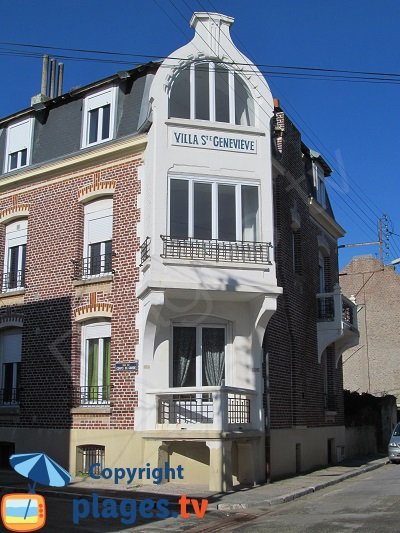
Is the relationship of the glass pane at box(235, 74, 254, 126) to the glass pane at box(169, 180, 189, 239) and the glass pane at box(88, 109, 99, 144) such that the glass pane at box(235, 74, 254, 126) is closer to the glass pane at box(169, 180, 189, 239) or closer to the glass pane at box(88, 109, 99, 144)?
the glass pane at box(169, 180, 189, 239)

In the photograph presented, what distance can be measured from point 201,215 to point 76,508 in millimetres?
7346

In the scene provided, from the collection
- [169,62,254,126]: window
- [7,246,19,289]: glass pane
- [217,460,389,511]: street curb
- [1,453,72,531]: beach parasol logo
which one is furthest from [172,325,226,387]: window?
[1,453,72,531]: beach parasol logo

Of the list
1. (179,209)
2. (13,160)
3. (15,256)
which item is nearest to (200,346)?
(179,209)

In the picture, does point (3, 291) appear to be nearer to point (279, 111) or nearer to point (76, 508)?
point (76, 508)

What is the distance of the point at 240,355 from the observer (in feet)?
54.3

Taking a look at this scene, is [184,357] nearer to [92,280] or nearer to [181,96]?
[92,280]

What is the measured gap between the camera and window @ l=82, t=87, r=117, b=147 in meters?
18.5

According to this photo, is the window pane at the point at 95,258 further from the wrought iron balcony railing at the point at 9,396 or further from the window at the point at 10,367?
the wrought iron balcony railing at the point at 9,396

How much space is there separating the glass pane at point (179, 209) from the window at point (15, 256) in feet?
18.1

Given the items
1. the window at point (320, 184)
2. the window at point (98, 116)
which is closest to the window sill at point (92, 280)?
the window at point (98, 116)

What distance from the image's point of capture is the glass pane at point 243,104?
17.5m

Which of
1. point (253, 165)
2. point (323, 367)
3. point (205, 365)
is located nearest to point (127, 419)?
point (205, 365)

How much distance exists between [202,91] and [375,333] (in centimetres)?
2648

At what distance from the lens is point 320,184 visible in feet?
79.5
